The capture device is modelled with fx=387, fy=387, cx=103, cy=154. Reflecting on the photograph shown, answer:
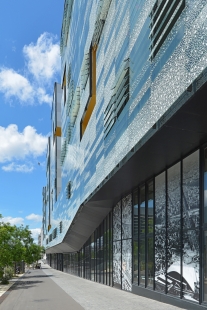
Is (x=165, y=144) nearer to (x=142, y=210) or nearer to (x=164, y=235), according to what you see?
(x=164, y=235)

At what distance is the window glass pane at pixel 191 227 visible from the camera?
480 inches

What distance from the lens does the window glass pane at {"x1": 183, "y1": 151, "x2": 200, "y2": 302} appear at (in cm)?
1220

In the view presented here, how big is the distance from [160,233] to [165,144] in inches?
188

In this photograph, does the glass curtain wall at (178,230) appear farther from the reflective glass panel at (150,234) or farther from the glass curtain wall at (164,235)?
the reflective glass panel at (150,234)

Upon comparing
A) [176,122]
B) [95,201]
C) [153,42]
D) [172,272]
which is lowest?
[172,272]

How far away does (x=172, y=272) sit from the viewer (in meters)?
14.0

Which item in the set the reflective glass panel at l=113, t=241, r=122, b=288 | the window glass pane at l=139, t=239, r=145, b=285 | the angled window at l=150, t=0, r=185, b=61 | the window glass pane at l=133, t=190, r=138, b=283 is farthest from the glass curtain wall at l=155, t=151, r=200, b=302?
the reflective glass panel at l=113, t=241, r=122, b=288

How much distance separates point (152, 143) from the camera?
12.2 m

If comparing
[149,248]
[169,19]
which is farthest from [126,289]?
[169,19]

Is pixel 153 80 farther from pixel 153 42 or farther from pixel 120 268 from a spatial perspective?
pixel 120 268

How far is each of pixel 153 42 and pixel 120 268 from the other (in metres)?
14.0

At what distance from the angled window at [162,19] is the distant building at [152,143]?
0.09ft

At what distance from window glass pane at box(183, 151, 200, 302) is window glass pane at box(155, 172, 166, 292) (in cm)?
203

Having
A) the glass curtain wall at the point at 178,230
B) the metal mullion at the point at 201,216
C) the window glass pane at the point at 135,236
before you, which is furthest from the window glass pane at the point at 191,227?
the window glass pane at the point at 135,236
